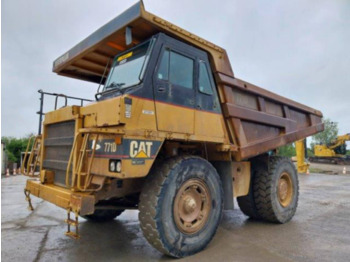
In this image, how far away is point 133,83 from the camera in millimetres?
3684

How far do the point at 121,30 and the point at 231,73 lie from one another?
2066mm

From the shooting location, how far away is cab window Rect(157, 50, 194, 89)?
12.2 feet

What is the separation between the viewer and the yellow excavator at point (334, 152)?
3083cm

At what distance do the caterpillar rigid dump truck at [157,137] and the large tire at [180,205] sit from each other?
0.04 ft

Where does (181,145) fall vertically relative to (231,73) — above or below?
below

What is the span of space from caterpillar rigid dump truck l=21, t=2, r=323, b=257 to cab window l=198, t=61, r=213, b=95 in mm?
17

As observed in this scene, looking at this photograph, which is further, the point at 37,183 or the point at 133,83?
the point at 37,183

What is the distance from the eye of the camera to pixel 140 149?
3236 mm

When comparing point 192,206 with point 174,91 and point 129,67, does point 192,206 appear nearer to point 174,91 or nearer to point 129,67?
point 174,91

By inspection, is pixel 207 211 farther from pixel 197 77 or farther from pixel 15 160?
pixel 15 160

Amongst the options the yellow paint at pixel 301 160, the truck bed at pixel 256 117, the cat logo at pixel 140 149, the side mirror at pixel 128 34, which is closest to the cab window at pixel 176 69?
the side mirror at pixel 128 34

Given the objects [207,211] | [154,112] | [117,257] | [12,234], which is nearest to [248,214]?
[207,211]

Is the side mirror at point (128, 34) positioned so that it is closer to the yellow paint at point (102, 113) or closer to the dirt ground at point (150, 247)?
the yellow paint at point (102, 113)

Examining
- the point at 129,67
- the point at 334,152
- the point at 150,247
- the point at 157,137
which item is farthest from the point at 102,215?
the point at 334,152
